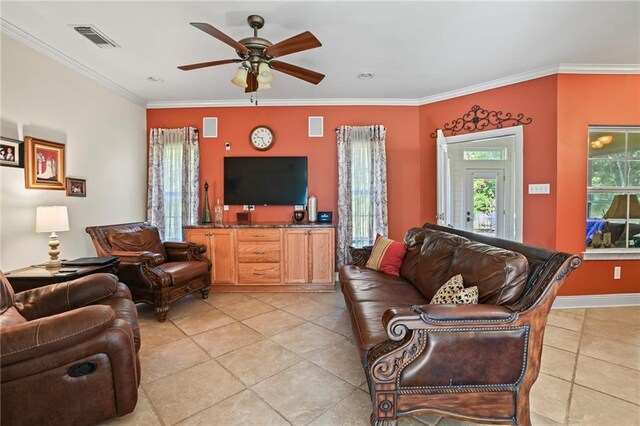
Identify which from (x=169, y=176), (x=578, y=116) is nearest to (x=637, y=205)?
(x=578, y=116)

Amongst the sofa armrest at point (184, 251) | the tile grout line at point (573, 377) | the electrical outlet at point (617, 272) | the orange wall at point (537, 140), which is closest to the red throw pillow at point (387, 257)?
the tile grout line at point (573, 377)

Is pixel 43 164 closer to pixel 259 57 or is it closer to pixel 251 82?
pixel 251 82

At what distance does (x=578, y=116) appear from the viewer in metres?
3.34

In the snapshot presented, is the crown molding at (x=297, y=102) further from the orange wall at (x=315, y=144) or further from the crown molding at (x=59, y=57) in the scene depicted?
the crown molding at (x=59, y=57)

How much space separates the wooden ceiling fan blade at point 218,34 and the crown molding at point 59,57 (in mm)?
1955

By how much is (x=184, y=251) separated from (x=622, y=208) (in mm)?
5436

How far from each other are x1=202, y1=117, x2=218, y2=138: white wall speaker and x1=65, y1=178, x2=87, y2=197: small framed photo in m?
1.70

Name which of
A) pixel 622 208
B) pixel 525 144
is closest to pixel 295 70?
pixel 525 144

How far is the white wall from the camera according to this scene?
258 cm

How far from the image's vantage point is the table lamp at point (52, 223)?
2586 millimetres

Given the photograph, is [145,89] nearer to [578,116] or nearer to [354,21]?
[354,21]

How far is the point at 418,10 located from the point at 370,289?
229cm

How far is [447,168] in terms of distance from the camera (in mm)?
3988

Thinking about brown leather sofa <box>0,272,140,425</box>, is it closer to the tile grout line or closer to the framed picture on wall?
the framed picture on wall
